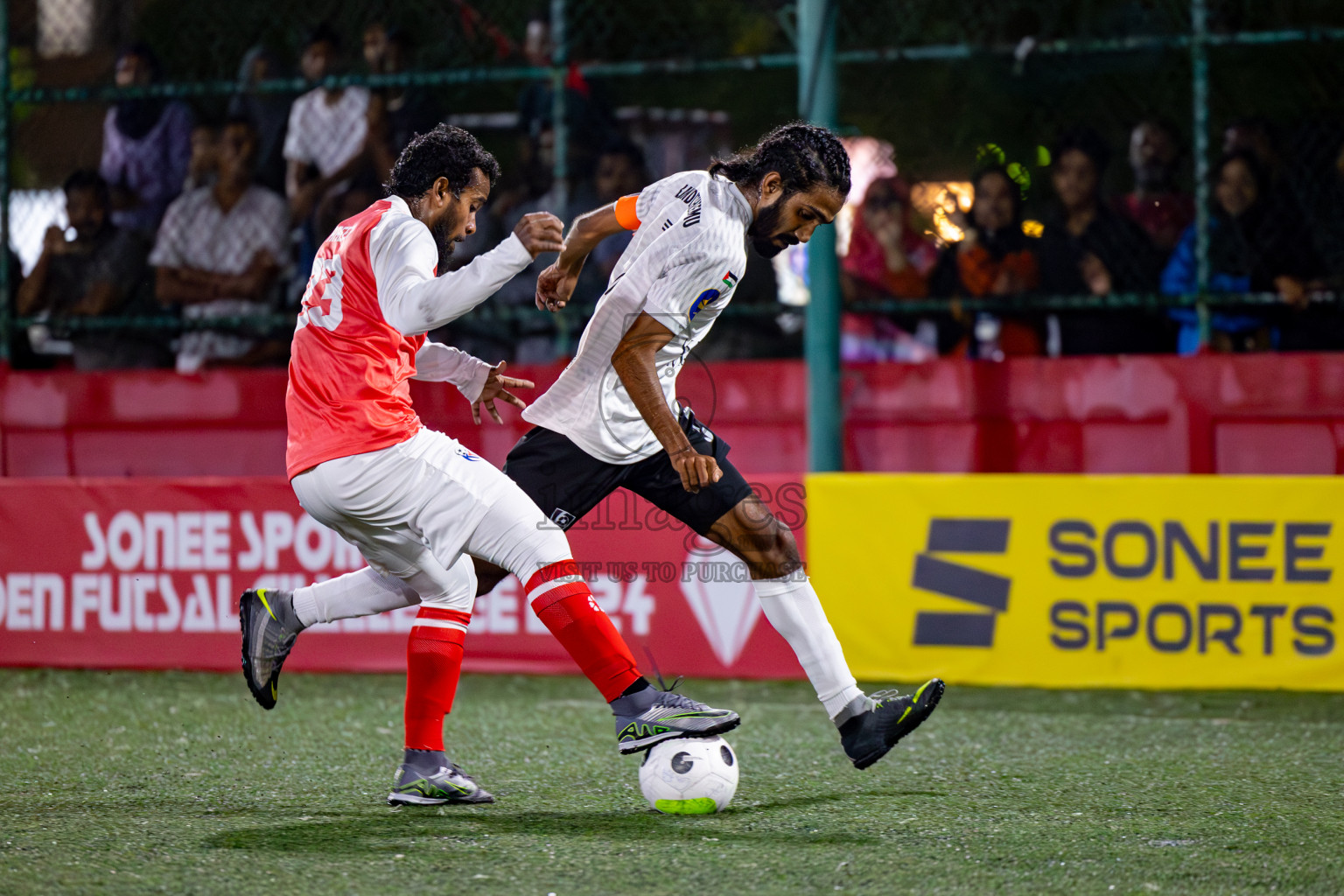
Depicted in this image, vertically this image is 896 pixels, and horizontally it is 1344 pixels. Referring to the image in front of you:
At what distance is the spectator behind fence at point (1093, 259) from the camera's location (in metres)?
6.67

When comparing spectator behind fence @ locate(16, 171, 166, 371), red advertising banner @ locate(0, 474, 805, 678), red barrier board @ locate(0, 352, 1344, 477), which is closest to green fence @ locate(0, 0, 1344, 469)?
spectator behind fence @ locate(16, 171, 166, 371)

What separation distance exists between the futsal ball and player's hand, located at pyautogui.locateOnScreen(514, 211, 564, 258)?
1.26 m

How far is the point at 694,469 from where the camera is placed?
3.76 meters

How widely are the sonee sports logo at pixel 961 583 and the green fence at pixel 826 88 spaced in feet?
2.12

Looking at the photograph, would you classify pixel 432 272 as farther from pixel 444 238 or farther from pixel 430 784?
pixel 430 784

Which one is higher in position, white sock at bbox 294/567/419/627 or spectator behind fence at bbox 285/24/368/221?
spectator behind fence at bbox 285/24/368/221

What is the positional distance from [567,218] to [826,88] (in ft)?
4.44

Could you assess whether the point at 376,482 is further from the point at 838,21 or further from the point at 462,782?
the point at 838,21

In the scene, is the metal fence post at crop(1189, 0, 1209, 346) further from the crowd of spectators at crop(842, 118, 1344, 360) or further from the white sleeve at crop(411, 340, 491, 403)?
the white sleeve at crop(411, 340, 491, 403)

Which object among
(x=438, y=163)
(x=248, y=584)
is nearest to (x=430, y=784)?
(x=438, y=163)

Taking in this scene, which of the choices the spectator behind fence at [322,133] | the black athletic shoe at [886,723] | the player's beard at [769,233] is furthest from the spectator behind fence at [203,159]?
the black athletic shoe at [886,723]

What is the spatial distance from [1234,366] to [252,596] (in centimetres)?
411

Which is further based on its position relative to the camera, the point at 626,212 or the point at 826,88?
the point at 826,88

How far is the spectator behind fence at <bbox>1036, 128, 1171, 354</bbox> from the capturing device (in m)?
6.67
